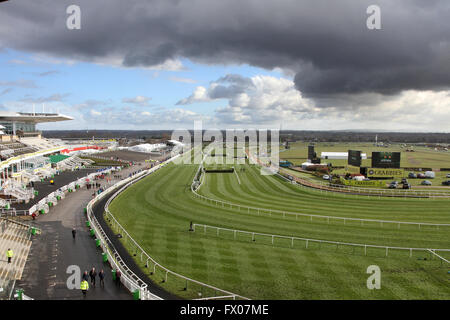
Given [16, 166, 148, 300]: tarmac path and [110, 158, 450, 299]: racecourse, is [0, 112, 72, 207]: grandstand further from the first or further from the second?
[110, 158, 450, 299]: racecourse

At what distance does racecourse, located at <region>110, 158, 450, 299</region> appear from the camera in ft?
45.8

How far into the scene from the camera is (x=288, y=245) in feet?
62.4

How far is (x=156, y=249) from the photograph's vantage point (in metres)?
18.8

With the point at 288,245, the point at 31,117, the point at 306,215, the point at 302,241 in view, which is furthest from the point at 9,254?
the point at 31,117

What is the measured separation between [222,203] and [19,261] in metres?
17.1

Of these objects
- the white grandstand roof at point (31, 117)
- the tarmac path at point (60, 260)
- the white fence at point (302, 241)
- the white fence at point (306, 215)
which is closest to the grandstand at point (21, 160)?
the white grandstand roof at point (31, 117)

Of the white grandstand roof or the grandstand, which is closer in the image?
the grandstand

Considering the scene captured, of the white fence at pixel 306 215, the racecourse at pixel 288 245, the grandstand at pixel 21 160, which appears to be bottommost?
the racecourse at pixel 288 245

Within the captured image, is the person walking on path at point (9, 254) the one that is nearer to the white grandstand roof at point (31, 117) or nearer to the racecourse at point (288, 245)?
the racecourse at point (288, 245)

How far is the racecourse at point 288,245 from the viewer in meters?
14.0

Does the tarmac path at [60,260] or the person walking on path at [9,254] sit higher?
the person walking on path at [9,254]

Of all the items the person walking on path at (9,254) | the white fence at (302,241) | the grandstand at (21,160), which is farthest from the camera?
the grandstand at (21,160)

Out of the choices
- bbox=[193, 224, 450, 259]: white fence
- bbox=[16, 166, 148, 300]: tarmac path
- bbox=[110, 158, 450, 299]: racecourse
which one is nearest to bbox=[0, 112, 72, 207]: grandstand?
bbox=[16, 166, 148, 300]: tarmac path
